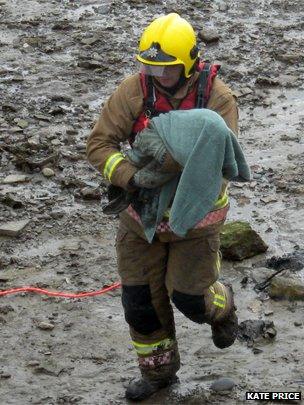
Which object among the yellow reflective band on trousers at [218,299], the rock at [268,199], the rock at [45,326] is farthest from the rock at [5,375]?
the rock at [268,199]

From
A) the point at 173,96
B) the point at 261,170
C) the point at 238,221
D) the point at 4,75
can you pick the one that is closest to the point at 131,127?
the point at 173,96

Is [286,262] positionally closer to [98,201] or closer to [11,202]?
[98,201]

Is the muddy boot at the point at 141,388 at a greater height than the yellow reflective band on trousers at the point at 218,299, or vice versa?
the yellow reflective band on trousers at the point at 218,299

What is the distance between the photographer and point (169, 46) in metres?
5.16

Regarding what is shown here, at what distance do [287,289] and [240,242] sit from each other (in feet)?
2.10

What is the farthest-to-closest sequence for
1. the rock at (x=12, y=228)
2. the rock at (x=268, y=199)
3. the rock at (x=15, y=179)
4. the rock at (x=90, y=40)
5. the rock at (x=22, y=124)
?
the rock at (x=90, y=40), the rock at (x=22, y=124), the rock at (x=15, y=179), the rock at (x=268, y=199), the rock at (x=12, y=228)

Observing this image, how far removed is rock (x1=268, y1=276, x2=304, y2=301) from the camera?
22.1ft

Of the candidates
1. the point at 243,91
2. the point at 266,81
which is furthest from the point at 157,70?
the point at 266,81

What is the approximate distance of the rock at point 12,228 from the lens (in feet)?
24.6

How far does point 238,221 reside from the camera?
7508 mm

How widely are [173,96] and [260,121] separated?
4.57 meters

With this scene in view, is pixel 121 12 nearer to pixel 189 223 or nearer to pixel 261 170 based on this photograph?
pixel 261 170

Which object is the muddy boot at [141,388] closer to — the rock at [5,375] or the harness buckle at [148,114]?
the rock at [5,375]

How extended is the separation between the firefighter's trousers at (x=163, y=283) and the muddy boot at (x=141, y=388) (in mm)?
78
